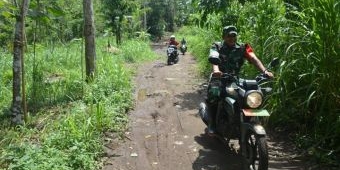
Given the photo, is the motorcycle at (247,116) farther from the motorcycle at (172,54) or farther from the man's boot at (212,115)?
the motorcycle at (172,54)

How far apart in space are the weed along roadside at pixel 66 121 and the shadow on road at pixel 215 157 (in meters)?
1.35

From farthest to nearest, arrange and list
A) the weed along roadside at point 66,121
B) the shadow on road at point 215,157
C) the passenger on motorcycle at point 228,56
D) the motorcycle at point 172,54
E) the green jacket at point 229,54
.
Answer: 1. the motorcycle at point 172,54
2. the green jacket at point 229,54
3. the passenger on motorcycle at point 228,56
4. the shadow on road at point 215,157
5. the weed along roadside at point 66,121

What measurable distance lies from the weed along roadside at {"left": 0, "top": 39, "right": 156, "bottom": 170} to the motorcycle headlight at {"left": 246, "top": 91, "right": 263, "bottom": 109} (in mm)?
2108

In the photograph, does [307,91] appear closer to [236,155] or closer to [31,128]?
[236,155]

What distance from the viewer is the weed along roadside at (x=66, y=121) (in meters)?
4.59

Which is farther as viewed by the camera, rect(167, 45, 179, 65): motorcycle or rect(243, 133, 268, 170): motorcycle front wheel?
rect(167, 45, 179, 65): motorcycle

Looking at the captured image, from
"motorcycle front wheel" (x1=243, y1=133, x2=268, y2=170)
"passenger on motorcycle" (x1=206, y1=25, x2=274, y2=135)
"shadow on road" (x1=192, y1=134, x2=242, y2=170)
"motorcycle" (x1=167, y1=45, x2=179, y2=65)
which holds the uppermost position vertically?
"passenger on motorcycle" (x1=206, y1=25, x2=274, y2=135)

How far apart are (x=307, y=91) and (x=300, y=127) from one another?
851 mm

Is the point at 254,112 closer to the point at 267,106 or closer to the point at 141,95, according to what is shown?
the point at 267,106

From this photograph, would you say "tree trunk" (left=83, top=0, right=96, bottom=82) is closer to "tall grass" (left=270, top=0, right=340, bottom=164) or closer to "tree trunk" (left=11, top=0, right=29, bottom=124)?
"tree trunk" (left=11, top=0, right=29, bottom=124)

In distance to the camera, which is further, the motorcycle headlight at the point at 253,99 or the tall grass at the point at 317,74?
the tall grass at the point at 317,74

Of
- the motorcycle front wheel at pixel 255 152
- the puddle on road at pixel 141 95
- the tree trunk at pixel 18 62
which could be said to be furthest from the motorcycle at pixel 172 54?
the motorcycle front wheel at pixel 255 152

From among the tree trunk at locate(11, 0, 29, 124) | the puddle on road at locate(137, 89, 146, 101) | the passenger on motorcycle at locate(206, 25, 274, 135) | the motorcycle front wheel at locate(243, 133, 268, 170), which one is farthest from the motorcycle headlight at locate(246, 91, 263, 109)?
the puddle on road at locate(137, 89, 146, 101)

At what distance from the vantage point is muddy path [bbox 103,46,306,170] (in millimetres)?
4945
